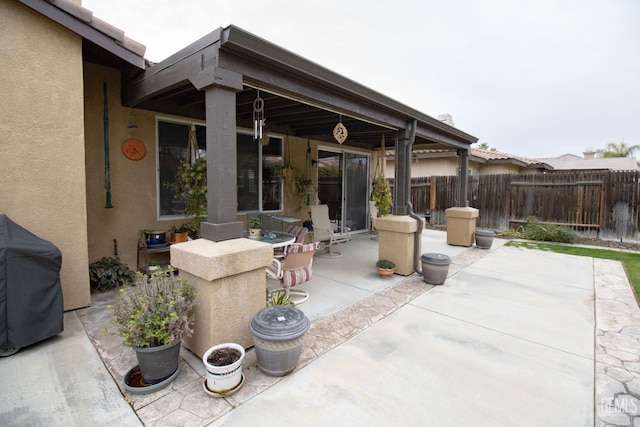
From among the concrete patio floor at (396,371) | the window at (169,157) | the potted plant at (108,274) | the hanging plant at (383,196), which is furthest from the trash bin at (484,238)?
the potted plant at (108,274)

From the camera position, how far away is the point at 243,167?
18.8ft

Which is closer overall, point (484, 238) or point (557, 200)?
point (484, 238)

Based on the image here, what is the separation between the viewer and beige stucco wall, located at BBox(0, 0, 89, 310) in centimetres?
287

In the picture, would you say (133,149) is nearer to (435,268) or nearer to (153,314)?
(153,314)

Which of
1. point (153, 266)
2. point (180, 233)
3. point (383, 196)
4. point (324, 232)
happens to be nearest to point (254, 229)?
point (180, 233)

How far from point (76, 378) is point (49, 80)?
9.56 feet

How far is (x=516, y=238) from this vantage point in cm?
852

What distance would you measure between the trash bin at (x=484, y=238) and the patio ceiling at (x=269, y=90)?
2.36 m

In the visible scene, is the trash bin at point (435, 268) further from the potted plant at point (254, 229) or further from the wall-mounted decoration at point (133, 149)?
the wall-mounted decoration at point (133, 149)

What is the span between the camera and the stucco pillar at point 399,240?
15.6ft

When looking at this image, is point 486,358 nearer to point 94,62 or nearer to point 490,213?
point 94,62

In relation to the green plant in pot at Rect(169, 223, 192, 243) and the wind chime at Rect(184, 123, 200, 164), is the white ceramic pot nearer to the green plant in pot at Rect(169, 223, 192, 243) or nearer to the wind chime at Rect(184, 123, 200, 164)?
the green plant in pot at Rect(169, 223, 192, 243)

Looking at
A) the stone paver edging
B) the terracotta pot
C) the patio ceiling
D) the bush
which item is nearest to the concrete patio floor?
the stone paver edging

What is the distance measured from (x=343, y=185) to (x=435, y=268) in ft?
14.3
